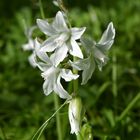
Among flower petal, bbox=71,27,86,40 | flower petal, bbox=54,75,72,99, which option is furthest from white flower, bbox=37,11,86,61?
flower petal, bbox=54,75,72,99

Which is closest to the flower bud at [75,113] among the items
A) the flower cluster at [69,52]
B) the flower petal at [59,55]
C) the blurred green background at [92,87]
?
the flower cluster at [69,52]

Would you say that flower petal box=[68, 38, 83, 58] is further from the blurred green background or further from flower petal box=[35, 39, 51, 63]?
the blurred green background

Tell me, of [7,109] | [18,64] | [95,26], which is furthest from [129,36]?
[7,109]

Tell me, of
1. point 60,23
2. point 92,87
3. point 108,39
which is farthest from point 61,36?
point 92,87

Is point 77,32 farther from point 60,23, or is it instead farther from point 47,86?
point 47,86

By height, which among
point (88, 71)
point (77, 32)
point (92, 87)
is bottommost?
point (92, 87)

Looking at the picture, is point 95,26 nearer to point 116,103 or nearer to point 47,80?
point 116,103

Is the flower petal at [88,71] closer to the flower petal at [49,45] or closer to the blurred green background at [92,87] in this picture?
the flower petal at [49,45]

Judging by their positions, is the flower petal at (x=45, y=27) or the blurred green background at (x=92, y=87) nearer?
the flower petal at (x=45, y=27)
